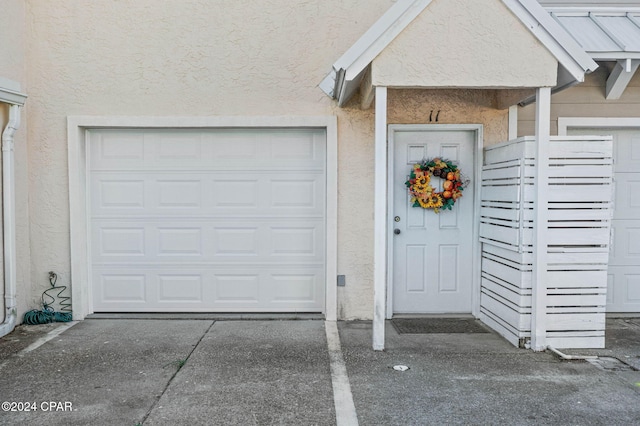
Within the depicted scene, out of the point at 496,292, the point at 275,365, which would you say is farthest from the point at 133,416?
the point at 496,292

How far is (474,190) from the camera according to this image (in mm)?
6109

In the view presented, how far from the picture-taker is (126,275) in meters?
6.26

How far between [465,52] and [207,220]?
3.47 meters

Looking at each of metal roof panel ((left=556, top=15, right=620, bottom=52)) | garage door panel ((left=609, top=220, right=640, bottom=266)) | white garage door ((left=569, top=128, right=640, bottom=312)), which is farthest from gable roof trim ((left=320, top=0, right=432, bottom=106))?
garage door panel ((left=609, top=220, right=640, bottom=266))

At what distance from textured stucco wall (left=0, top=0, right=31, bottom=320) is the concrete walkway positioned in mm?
551

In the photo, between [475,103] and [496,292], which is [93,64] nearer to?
[475,103]

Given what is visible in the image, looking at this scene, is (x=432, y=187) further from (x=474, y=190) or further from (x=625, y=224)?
(x=625, y=224)

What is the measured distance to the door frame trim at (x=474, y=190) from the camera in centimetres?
605

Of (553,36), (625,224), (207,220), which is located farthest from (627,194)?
(207,220)

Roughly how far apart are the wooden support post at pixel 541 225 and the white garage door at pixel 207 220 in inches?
94.8

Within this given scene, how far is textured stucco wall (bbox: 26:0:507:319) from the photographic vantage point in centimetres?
593

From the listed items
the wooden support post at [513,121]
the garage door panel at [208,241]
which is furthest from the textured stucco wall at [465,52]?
the garage door panel at [208,241]

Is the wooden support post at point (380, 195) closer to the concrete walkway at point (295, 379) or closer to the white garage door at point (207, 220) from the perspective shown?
the concrete walkway at point (295, 379)

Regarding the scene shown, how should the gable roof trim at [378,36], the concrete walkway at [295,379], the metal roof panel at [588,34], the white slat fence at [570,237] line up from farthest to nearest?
the metal roof panel at [588,34]
the white slat fence at [570,237]
the gable roof trim at [378,36]
the concrete walkway at [295,379]
